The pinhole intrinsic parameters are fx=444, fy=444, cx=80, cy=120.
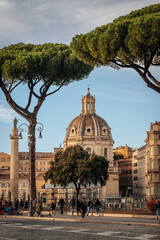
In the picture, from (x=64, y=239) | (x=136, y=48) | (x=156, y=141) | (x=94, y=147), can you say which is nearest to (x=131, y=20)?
(x=136, y=48)

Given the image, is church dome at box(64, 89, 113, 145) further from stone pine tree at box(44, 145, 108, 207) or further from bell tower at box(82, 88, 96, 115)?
stone pine tree at box(44, 145, 108, 207)

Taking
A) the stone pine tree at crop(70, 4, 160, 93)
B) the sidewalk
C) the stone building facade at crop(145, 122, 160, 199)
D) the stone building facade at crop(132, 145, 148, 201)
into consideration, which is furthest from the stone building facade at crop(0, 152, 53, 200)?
the stone pine tree at crop(70, 4, 160, 93)

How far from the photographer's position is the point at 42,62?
43.5 metres

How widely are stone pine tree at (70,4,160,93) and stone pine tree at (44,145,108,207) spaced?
22.1m

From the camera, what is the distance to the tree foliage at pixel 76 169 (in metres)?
54.1

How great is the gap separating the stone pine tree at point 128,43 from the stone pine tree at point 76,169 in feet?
72.5

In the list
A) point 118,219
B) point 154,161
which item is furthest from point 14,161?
point 118,219

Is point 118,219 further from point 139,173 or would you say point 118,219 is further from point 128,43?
point 139,173

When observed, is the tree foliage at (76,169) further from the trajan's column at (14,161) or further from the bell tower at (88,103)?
the bell tower at (88,103)

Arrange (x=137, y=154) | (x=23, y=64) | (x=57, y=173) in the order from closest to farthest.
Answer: (x=23, y=64), (x=57, y=173), (x=137, y=154)

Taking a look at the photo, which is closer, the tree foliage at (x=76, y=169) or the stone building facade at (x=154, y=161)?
the tree foliage at (x=76, y=169)

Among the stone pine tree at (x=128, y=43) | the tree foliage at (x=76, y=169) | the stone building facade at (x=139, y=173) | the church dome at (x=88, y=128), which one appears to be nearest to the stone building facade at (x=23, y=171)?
the church dome at (x=88, y=128)

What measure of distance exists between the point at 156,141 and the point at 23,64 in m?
52.4

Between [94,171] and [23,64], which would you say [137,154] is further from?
[23,64]
